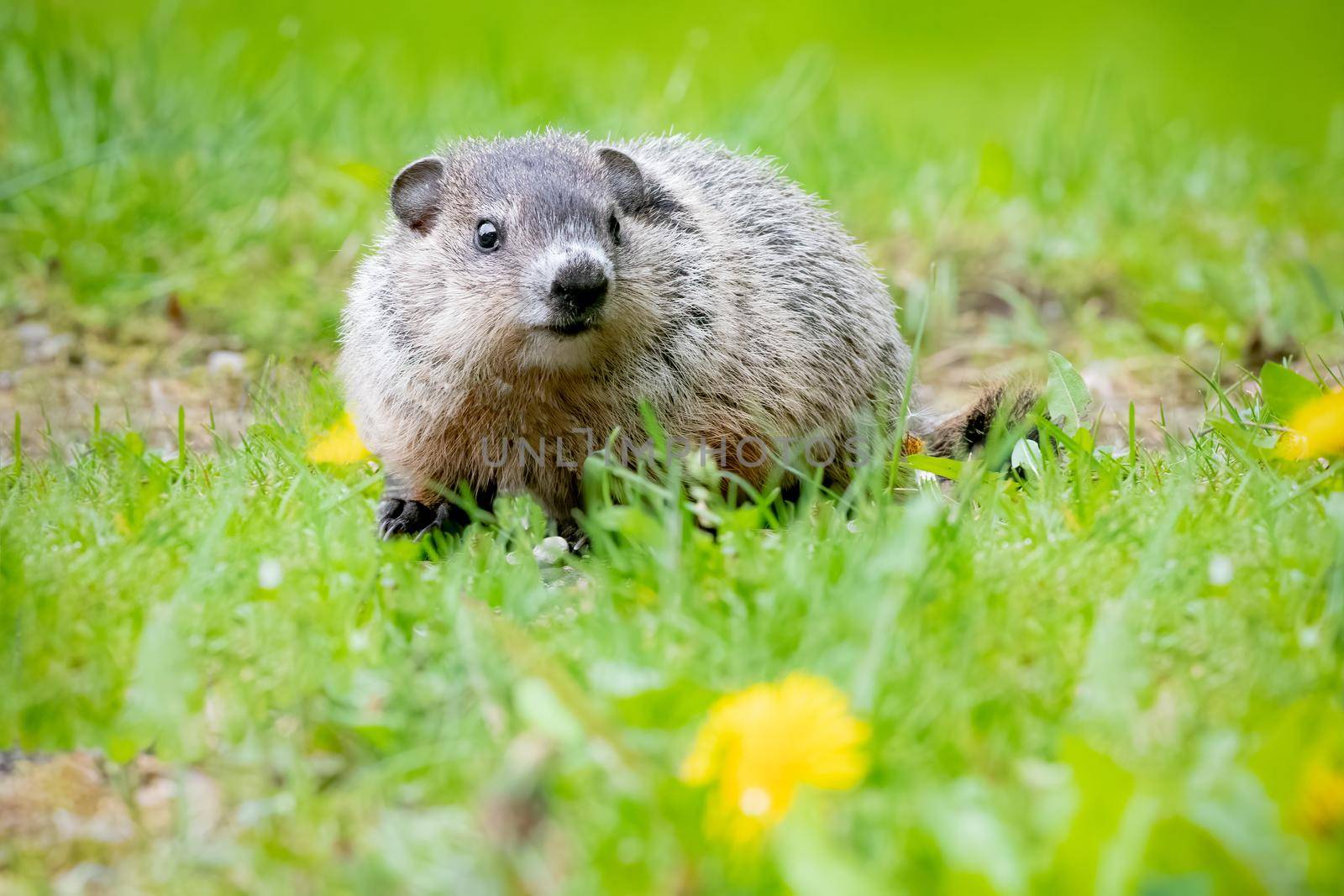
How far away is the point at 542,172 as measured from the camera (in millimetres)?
3842

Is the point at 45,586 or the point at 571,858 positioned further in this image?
the point at 45,586

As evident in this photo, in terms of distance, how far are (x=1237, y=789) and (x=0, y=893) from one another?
1.97m

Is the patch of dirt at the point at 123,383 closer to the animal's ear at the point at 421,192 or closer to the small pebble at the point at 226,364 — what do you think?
the small pebble at the point at 226,364

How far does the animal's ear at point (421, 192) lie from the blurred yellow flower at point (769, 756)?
2461mm

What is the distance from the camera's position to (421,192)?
13.3ft

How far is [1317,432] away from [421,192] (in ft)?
8.96

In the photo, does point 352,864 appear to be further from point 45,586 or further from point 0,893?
point 45,586

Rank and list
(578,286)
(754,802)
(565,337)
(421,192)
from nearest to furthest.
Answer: (754,802) → (578,286) → (565,337) → (421,192)

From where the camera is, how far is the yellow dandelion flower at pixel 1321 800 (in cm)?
192

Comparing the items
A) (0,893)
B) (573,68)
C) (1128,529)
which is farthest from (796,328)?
(573,68)

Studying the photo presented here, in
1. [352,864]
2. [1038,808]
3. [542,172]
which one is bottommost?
[352,864]

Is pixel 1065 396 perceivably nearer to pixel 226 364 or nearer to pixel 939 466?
pixel 939 466

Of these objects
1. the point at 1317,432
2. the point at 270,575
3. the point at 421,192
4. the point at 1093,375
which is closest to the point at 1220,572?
the point at 1317,432

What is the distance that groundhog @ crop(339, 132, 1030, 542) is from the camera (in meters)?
3.69
